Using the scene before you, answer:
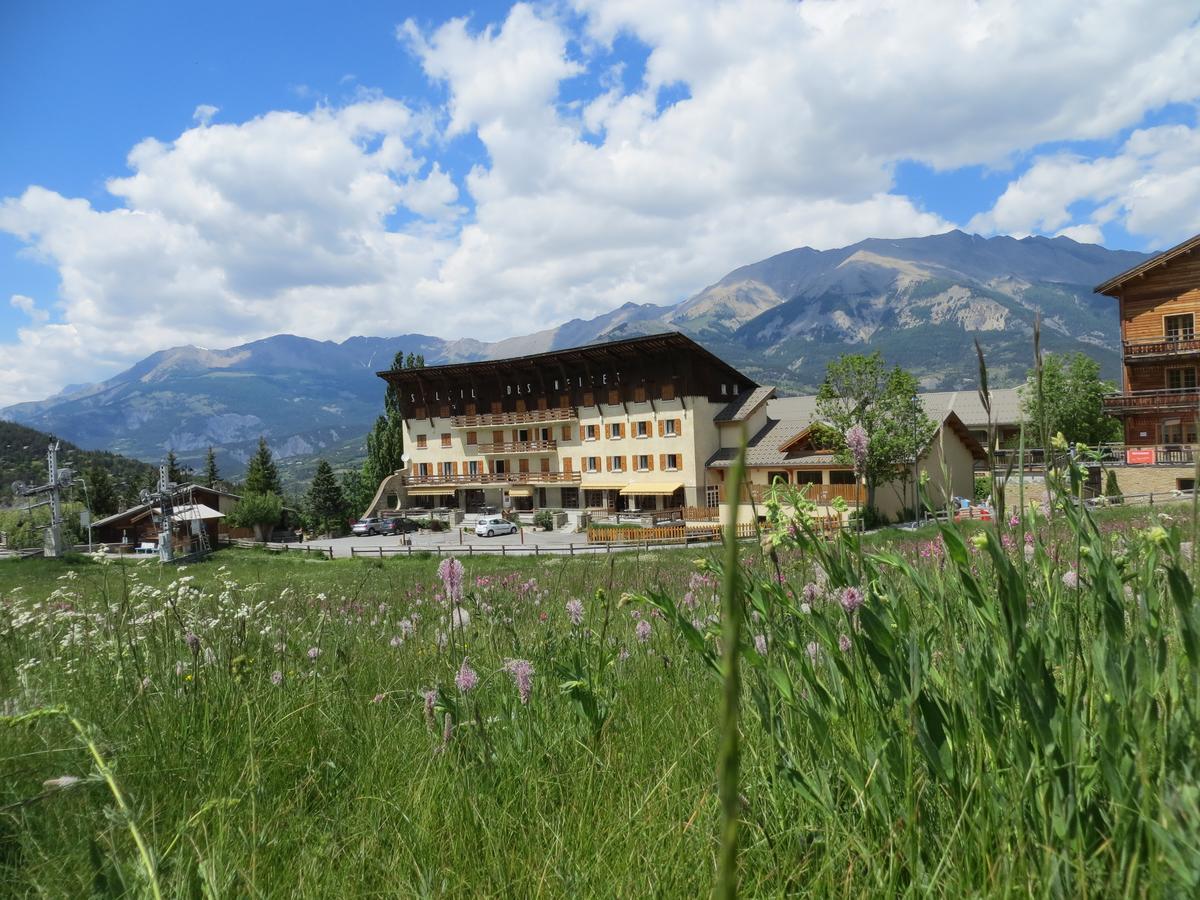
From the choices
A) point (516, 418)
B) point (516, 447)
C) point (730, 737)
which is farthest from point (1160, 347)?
point (730, 737)

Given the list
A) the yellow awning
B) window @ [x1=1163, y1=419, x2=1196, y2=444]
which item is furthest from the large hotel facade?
window @ [x1=1163, y1=419, x2=1196, y2=444]

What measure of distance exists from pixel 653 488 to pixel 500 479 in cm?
1478

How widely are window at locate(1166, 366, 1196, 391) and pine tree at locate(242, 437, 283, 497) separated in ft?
228

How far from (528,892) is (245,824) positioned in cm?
94

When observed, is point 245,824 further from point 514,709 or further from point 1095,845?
point 1095,845

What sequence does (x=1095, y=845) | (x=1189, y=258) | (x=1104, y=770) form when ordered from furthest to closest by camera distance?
(x=1189, y=258), (x=1095, y=845), (x=1104, y=770)

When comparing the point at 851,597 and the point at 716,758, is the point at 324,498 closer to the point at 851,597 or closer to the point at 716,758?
the point at 716,758

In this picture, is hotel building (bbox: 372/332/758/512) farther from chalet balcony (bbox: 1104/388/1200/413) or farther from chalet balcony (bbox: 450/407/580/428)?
chalet balcony (bbox: 1104/388/1200/413)

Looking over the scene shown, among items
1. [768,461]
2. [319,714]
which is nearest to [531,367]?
[768,461]

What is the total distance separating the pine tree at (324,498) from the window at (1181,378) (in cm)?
6268

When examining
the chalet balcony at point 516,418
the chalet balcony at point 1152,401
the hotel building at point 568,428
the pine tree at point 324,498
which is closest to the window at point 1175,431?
the chalet balcony at point 1152,401

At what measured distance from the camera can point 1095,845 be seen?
135 centimetres

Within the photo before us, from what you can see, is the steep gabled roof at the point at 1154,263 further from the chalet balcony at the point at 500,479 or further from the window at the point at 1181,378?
the chalet balcony at the point at 500,479

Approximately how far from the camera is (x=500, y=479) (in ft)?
179
